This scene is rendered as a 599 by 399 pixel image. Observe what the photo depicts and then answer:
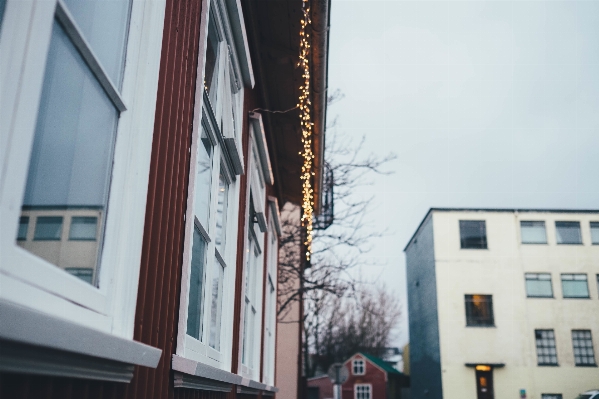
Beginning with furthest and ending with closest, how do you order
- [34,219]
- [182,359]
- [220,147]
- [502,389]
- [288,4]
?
[502,389], [288,4], [220,147], [182,359], [34,219]

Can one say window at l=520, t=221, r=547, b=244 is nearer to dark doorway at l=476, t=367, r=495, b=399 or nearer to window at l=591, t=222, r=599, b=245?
window at l=591, t=222, r=599, b=245

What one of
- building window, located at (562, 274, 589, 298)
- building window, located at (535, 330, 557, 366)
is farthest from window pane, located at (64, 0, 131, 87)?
building window, located at (562, 274, 589, 298)

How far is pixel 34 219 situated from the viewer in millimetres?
1262

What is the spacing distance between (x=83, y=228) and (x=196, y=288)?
5.30ft

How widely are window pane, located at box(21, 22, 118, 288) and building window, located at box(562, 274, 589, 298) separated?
107 feet

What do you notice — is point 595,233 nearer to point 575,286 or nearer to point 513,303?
point 575,286

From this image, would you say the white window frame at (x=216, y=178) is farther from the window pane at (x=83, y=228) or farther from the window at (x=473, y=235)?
the window at (x=473, y=235)

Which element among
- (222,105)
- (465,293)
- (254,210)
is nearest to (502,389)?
(465,293)

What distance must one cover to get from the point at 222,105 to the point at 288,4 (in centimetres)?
152

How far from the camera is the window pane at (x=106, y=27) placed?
152 centimetres

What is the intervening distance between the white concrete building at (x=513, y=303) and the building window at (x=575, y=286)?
0.17ft

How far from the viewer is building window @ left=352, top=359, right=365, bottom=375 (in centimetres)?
4716

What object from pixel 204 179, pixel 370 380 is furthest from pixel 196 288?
pixel 370 380

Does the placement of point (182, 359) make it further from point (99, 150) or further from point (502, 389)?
point (502, 389)
